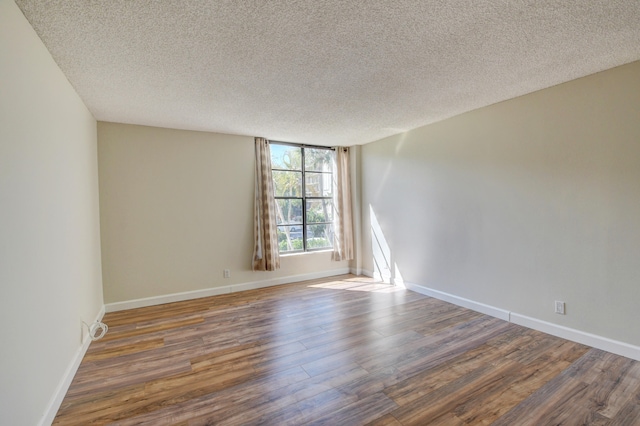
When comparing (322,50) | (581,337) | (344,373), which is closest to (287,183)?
(322,50)

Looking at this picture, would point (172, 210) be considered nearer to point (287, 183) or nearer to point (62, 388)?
point (287, 183)

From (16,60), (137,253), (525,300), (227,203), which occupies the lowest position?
(525,300)

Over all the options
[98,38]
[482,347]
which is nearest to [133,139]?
[98,38]

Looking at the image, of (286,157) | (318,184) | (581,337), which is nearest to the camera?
(581,337)

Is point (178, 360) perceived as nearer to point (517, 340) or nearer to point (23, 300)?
point (23, 300)

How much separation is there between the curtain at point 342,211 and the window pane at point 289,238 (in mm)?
676

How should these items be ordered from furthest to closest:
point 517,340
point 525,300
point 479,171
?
point 479,171
point 525,300
point 517,340

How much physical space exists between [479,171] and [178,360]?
3.66 meters

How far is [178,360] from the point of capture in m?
2.51

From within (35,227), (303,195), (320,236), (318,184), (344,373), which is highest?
(318,184)

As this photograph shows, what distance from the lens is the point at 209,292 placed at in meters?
4.27

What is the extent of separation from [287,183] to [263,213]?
29.3 inches

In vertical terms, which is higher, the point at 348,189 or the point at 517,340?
the point at 348,189

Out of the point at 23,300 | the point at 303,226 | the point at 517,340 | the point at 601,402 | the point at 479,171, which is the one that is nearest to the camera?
the point at 23,300
